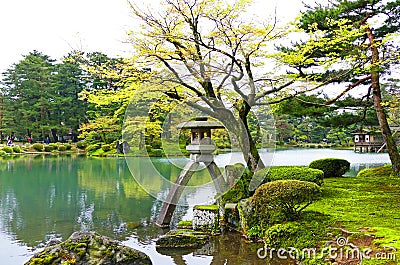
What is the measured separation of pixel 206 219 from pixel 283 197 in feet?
5.73

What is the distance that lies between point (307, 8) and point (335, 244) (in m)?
6.09

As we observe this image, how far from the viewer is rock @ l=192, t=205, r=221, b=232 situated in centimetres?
605

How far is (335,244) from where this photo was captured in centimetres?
414

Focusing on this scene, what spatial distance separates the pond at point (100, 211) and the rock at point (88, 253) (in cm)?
71

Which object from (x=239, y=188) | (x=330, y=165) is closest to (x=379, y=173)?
(x=330, y=165)

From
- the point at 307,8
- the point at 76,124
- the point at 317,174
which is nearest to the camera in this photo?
the point at 317,174

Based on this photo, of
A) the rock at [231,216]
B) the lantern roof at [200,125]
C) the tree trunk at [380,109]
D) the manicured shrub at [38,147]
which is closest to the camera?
the rock at [231,216]

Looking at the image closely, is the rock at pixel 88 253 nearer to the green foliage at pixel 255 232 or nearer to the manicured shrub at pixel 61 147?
the green foliage at pixel 255 232

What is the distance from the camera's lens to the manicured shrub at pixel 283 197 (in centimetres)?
475

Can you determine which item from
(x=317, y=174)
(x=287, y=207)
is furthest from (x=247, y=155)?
(x=287, y=207)

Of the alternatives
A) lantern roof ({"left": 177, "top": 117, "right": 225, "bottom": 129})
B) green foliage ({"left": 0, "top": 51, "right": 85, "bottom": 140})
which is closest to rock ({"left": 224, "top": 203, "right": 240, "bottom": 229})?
lantern roof ({"left": 177, "top": 117, "right": 225, "bottom": 129})

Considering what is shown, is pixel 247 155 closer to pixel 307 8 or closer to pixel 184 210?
pixel 184 210

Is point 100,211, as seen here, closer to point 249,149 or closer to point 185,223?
point 185,223

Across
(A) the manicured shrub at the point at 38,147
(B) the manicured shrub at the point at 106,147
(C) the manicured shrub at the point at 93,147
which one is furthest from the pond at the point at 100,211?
(A) the manicured shrub at the point at 38,147
